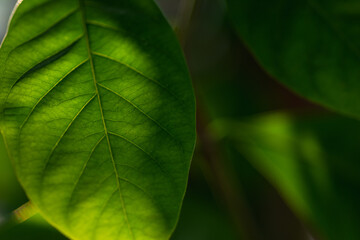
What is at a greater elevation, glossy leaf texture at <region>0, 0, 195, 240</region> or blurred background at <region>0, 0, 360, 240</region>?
glossy leaf texture at <region>0, 0, 195, 240</region>

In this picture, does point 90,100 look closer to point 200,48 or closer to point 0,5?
point 0,5

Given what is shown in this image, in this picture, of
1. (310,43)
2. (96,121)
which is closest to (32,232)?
(96,121)

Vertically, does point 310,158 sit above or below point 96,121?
below

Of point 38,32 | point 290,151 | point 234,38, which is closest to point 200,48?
point 234,38

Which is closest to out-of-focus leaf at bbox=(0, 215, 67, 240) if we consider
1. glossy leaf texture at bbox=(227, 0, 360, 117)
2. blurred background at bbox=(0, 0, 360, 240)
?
blurred background at bbox=(0, 0, 360, 240)

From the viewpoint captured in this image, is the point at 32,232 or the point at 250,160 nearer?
the point at 32,232

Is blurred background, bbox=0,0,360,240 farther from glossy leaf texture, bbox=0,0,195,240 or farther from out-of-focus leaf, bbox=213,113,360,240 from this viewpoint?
glossy leaf texture, bbox=0,0,195,240

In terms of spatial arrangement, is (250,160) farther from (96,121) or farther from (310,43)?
(96,121)

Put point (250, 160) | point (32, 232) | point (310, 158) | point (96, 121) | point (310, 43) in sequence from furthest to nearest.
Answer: point (250, 160)
point (310, 158)
point (32, 232)
point (310, 43)
point (96, 121)
